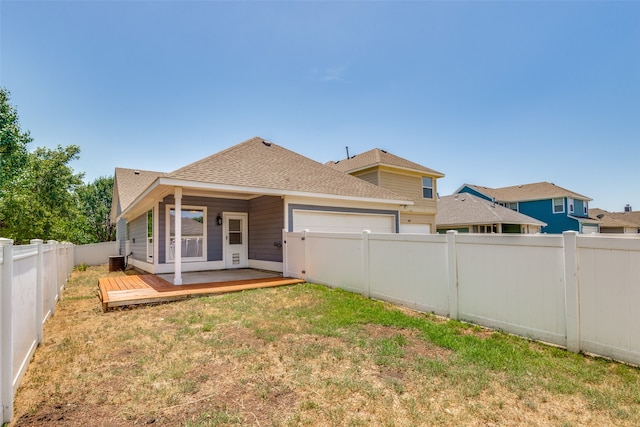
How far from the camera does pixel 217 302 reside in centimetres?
654

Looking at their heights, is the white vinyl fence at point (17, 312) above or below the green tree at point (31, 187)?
below

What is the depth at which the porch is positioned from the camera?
6441 mm

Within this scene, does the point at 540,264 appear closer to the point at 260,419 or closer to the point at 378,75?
the point at 260,419

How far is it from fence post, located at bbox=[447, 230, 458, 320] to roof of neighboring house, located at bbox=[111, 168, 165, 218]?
16333 mm

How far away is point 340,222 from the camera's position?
11.1 m

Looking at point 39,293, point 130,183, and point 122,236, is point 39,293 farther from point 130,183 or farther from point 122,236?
point 122,236

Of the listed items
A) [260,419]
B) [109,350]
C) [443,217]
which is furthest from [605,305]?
[443,217]

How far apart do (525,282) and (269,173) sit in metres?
7.98

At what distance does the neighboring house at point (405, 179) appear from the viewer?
675 inches

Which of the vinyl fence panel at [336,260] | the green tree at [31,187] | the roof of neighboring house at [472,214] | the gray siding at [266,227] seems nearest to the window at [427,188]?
the roof of neighboring house at [472,214]

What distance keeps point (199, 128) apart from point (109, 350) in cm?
1303

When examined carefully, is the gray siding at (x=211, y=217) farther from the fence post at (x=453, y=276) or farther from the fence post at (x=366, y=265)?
the fence post at (x=453, y=276)

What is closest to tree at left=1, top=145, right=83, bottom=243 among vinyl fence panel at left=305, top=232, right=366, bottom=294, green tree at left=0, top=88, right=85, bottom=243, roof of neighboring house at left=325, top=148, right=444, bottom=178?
green tree at left=0, top=88, right=85, bottom=243

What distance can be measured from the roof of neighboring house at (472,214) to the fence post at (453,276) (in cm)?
1784
